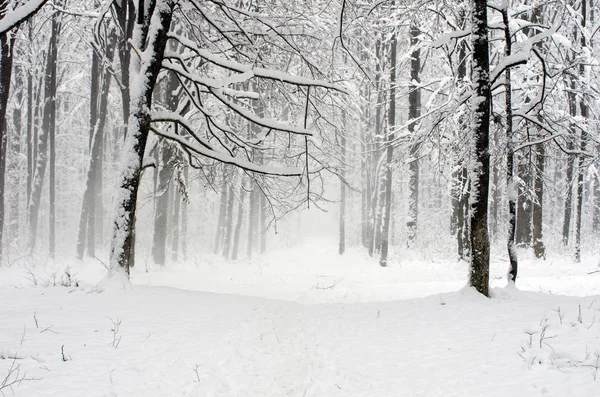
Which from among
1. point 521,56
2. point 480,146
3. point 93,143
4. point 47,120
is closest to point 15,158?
point 47,120

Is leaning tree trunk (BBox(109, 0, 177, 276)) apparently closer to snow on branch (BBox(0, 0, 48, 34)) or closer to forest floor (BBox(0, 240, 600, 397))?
forest floor (BBox(0, 240, 600, 397))

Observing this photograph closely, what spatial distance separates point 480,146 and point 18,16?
6021 millimetres

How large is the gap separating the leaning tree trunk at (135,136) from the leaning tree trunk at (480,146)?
5.19 meters

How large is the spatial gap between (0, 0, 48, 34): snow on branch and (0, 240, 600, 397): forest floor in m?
2.68

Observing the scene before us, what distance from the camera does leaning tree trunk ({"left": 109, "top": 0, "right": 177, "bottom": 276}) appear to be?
6227 mm

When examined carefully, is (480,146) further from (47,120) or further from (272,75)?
(47,120)

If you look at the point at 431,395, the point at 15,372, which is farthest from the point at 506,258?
the point at 15,372

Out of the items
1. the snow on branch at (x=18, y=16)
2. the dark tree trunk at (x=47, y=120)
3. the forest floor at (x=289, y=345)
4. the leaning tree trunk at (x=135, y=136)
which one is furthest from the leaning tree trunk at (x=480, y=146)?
the dark tree trunk at (x=47, y=120)

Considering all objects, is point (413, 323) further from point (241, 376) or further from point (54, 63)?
point (54, 63)

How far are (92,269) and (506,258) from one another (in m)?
15.0

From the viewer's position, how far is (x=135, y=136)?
6312 mm

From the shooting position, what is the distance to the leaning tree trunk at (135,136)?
20.4 ft

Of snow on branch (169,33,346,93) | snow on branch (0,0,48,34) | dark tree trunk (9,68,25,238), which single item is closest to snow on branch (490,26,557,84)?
snow on branch (169,33,346,93)

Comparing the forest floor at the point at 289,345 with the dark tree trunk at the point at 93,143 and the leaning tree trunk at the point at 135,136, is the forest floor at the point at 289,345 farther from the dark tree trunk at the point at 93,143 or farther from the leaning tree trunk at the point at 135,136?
the dark tree trunk at the point at 93,143
